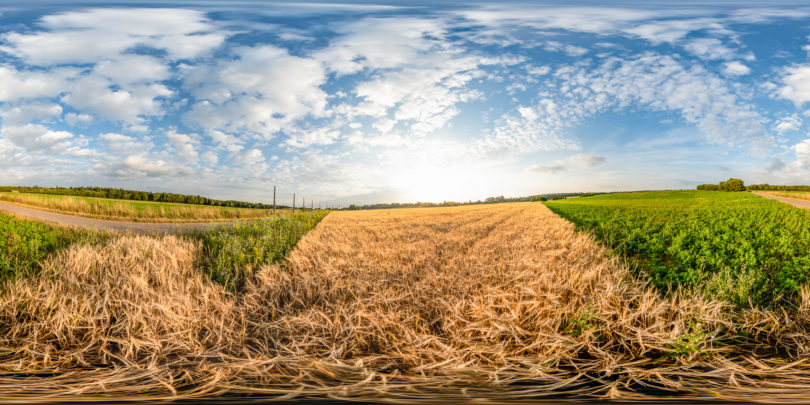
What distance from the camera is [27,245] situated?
6.87 meters

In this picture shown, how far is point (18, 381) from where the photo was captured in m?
3.03

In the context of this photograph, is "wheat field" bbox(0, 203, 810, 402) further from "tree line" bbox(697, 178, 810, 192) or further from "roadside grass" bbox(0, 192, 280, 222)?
"tree line" bbox(697, 178, 810, 192)

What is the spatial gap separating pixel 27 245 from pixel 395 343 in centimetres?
822

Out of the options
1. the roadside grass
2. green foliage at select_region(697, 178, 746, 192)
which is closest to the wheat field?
the roadside grass

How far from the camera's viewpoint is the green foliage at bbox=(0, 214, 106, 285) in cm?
594

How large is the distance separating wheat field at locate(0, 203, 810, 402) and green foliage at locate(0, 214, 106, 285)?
0.87m

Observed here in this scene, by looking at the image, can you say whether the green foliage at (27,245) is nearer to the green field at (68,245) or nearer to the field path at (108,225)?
the green field at (68,245)

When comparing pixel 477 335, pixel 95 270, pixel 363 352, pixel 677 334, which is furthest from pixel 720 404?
pixel 95 270

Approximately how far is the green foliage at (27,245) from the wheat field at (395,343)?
0.87 meters

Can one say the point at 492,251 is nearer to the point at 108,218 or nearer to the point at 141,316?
the point at 141,316

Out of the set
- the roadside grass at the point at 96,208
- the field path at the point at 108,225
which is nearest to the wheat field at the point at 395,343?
the field path at the point at 108,225

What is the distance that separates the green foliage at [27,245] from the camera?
594cm

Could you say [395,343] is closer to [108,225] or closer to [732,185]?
[108,225]

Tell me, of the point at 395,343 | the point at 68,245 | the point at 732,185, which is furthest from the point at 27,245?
the point at 732,185
